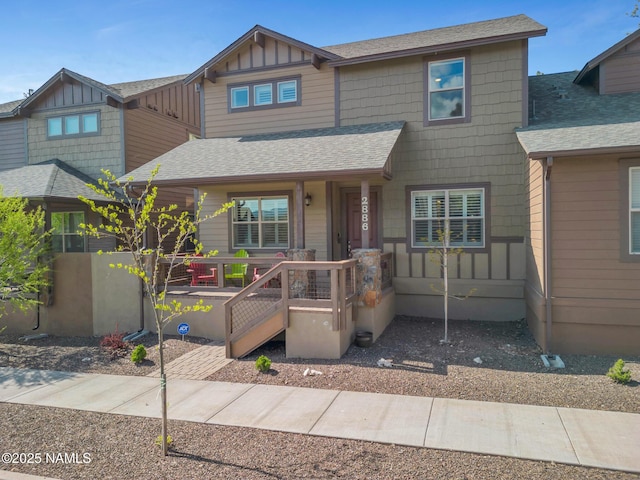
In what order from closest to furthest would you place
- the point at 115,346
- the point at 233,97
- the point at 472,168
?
the point at 115,346, the point at 472,168, the point at 233,97

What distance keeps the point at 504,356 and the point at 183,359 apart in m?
5.50

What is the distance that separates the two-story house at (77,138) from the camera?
13109 mm

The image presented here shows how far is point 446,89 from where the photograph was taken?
9.89 meters

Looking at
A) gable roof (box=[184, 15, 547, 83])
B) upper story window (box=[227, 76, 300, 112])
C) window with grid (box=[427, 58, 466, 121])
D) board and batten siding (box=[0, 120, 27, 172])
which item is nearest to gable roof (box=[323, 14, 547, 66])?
gable roof (box=[184, 15, 547, 83])

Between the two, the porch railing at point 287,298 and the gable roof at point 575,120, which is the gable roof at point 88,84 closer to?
the porch railing at point 287,298

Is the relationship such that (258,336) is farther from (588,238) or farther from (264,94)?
(264,94)

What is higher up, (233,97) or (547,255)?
(233,97)

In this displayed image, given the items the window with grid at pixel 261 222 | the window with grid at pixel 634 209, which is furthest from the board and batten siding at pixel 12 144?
the window with grid at pixel 634 209

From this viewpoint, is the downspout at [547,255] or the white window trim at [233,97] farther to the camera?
the white window trim at [233,97]

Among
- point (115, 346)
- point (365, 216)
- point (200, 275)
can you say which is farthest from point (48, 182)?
point (365, 216)

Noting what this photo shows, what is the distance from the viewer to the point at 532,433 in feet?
14.6

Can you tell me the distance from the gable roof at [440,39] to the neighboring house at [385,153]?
40 millimetres

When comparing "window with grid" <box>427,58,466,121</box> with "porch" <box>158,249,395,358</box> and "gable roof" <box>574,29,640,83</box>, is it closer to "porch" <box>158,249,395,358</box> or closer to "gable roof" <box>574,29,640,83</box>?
"gable roof" <box>574,29,640,83</box>

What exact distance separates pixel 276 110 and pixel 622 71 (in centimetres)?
796
